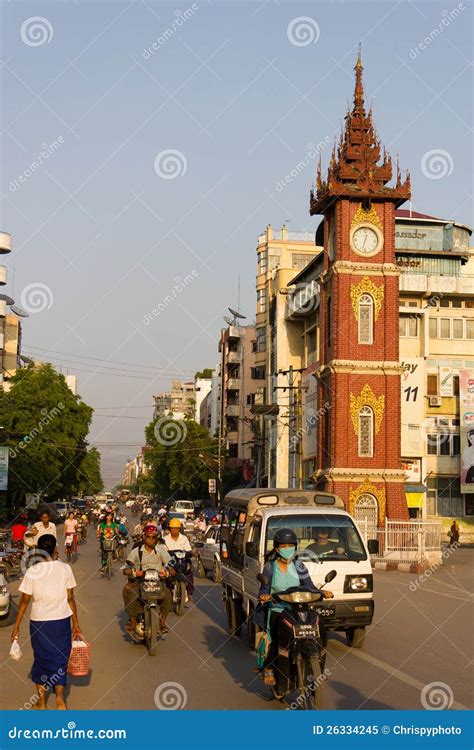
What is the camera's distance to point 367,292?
47.3 meters

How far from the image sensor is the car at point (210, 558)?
27.2 m

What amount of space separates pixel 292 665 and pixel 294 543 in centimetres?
121

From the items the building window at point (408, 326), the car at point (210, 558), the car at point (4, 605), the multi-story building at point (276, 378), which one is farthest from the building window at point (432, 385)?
the car at point (4, 605)

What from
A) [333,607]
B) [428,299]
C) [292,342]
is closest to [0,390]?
[292,342]

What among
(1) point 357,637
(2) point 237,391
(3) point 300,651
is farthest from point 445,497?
(3) point 300,651

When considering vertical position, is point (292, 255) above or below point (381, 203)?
above

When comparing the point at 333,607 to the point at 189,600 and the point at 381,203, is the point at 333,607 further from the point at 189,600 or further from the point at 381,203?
the point at 381,203

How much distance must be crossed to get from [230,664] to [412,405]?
4725cm

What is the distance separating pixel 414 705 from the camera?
9.73 metres

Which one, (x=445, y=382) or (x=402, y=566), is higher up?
(x=445, y=382)

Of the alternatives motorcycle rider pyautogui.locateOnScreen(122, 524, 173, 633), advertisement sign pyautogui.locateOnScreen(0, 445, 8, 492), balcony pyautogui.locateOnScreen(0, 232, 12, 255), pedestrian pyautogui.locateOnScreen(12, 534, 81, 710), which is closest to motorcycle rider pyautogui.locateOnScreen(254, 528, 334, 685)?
pedestrian pyautogui.locateOnScreen(12, 534, 81, 710)

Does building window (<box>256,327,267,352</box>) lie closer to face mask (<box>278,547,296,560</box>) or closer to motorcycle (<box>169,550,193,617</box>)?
motorcycle (<box>169,550,193,617</box>)

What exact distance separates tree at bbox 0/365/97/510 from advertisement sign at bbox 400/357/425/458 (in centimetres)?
2276

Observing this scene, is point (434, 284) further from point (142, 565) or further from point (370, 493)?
point (142, 565)
